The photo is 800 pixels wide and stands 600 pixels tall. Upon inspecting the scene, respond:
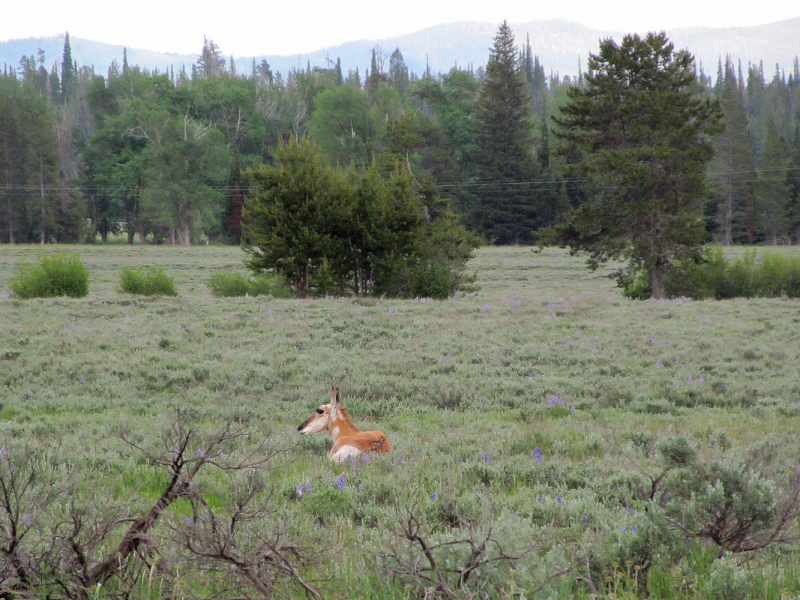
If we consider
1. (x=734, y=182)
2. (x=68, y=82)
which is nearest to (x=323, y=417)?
(x=734, y=182)

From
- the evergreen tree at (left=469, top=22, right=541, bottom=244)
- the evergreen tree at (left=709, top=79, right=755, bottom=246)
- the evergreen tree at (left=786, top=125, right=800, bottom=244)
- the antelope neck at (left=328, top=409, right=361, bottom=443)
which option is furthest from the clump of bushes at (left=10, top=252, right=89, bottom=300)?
the evergreen tree at (left=786, top=125, right=800, bottom=244)

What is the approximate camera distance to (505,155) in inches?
2447

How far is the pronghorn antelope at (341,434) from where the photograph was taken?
5.30 metres

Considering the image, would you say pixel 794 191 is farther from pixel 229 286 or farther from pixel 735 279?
pixel 229 286

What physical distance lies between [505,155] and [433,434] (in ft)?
193

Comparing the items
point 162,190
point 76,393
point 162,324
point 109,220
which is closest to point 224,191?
point 162,190

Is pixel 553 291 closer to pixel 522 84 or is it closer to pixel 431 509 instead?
pixel 431 509

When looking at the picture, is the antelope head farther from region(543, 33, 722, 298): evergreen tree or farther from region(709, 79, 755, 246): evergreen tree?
region(709, 79, 755, 246): evergreen tree

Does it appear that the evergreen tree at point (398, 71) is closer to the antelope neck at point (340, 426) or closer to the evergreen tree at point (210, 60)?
the evergreen tree at point (210, 60)

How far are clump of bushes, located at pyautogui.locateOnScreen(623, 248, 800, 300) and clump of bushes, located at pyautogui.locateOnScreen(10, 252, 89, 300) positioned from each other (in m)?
18.6

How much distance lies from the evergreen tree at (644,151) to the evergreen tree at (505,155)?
124 ft

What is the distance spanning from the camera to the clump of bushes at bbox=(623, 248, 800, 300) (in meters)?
22.0

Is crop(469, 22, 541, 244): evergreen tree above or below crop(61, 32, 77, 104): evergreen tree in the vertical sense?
below

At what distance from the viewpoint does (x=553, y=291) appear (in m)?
31.7
